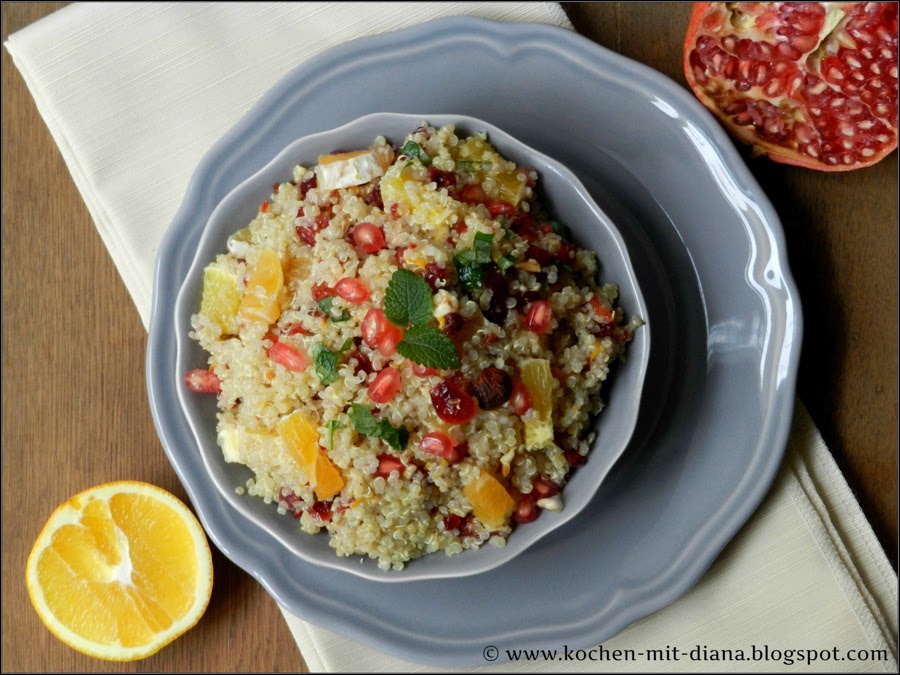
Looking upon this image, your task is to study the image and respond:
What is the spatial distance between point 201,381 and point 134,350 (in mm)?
747

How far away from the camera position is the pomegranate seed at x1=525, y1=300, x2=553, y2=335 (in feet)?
8.00

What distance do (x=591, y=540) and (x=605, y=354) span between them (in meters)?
0.81

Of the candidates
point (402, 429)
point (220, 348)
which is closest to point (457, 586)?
point (402, 429)

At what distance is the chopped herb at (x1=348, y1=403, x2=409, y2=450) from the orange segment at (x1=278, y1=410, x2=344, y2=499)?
16cm

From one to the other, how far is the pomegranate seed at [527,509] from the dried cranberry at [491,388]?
42 cm

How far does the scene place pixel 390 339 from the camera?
→ 2.37m

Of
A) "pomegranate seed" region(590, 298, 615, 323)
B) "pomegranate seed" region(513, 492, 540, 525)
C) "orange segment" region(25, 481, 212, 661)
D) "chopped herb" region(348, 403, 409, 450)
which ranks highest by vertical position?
"chopped herb" region(348, 403, 409, 450)

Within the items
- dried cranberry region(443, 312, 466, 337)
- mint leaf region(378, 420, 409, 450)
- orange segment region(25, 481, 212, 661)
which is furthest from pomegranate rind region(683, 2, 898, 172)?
orange segment region(25, 481, 212, 661)

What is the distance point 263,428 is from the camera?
100 inches

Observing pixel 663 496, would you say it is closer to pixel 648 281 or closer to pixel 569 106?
pixel 648 281

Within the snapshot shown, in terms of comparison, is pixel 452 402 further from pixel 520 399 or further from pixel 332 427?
pixel 332 427

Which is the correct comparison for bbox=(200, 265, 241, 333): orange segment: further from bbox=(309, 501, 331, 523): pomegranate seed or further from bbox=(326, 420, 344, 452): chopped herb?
bbox=(309, 501, 331, 523): pomegranate seed

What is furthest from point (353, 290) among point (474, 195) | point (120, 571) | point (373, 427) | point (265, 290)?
point (120, 571)

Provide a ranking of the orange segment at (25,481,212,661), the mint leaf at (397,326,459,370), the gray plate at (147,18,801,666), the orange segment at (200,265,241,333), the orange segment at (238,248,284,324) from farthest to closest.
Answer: the orange segment at (25,481,212,661)
the gray plate at (147,18,801,666)
the orange segment at (200,265,241,333)
the orange segment at (238,248,284,324)
the mint leaf at (397,326,459,370)
